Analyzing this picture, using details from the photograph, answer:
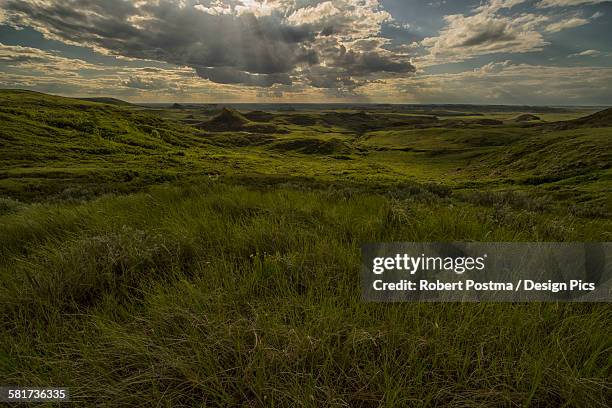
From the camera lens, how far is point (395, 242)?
12.0ft

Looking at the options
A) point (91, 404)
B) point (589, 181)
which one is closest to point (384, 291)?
point (91, 404)

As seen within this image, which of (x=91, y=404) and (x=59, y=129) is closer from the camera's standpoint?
(x=91, y=404)

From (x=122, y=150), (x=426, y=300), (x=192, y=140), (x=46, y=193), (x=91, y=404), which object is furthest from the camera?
(x=192, y=140)

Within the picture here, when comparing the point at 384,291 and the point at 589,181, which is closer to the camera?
the point at 384,291

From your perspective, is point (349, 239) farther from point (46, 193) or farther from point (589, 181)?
point (589, 181)

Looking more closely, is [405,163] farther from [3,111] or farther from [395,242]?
[3,111]

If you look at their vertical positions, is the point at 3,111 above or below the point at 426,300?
above

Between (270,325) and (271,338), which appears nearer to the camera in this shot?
(271,338)

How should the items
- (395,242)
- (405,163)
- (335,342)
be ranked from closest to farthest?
(335,342), (395,242), (405,163)

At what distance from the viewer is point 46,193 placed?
2945 cm

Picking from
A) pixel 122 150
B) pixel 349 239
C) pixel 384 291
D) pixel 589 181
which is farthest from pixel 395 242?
pixel 122 150

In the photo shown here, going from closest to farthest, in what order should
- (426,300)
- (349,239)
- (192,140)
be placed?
(426,300)
(349,239)
(192,140)

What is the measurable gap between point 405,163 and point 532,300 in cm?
8512

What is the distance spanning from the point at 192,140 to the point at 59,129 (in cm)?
3219
